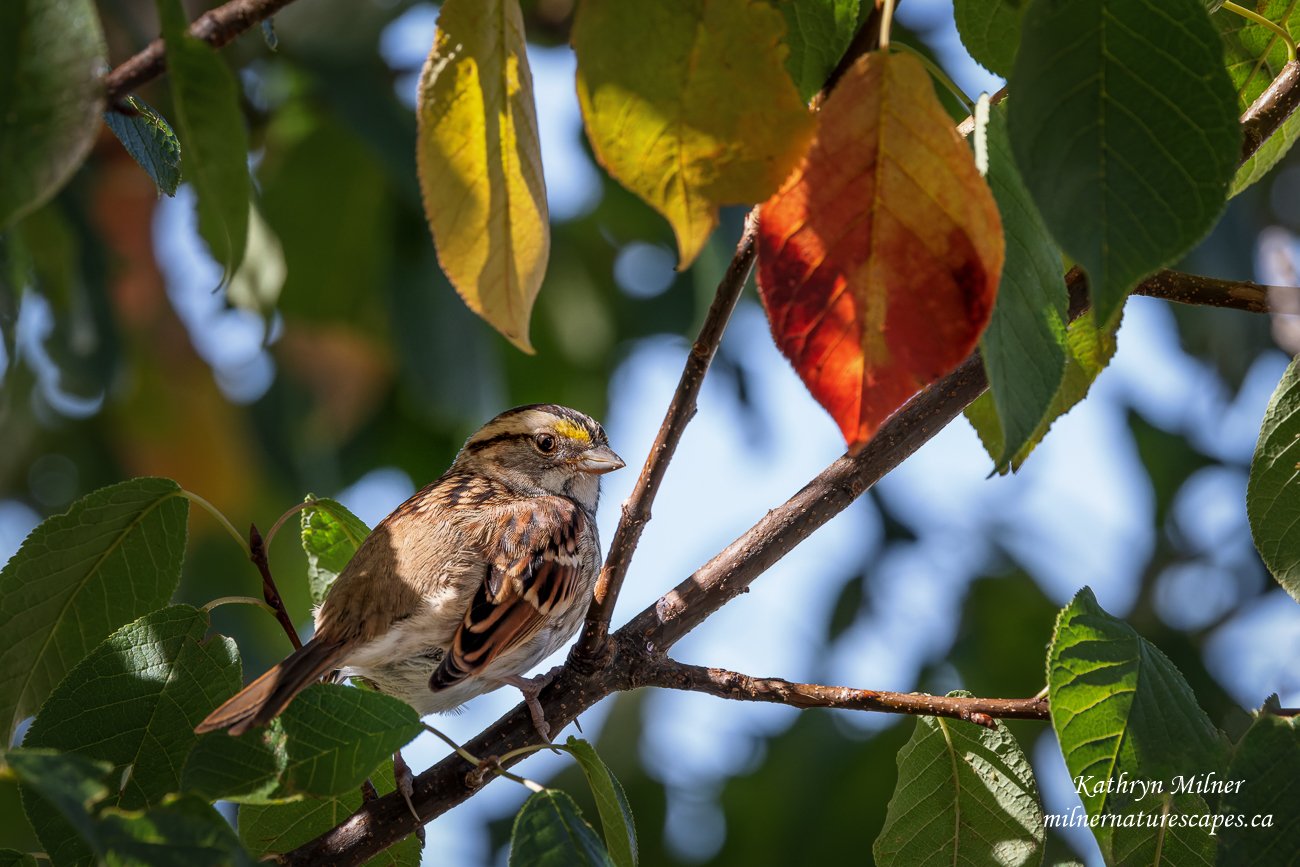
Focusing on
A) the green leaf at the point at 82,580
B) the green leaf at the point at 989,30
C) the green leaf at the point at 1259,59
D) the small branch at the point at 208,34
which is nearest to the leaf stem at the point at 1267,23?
the green leaf at the point at 1259,59

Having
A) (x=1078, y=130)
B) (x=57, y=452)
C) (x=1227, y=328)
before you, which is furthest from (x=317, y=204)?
(x=1078, y=130)

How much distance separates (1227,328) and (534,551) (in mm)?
2859

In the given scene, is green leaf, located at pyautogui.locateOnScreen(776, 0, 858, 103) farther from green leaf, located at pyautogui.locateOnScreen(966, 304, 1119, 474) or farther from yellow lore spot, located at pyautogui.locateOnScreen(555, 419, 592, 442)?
yellow lore spot, located at pyautogui.locateOnScreen(555, 419, 592, 442)

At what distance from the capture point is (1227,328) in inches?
188

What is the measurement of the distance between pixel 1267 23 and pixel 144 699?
2.05 meters

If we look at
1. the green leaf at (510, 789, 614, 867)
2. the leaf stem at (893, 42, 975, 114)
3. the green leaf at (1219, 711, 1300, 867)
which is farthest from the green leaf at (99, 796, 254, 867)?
the green leaf at (1219, 711, 1300, 867)

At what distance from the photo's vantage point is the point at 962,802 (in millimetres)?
2334

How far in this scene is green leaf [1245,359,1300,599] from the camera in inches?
79.8

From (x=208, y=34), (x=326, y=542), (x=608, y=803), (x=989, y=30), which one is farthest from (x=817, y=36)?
(x=326, y=542)

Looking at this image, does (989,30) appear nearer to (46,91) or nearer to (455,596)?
(46,91)

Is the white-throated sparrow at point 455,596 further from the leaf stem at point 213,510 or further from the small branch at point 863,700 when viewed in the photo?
the small branch at point 863,700

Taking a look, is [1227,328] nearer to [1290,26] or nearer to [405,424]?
[1290,26]

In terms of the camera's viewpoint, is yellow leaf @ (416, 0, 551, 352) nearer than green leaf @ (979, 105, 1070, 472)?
No

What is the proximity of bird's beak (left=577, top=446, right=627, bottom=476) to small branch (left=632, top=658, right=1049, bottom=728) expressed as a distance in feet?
7.28
